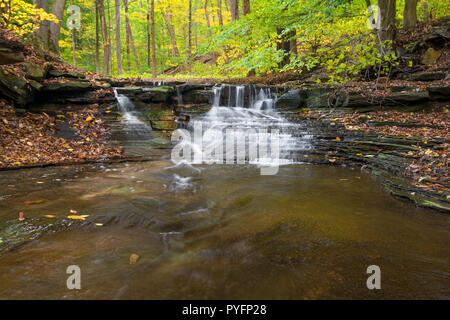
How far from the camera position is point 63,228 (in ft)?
10.1

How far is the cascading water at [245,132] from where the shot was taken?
24.7 ft

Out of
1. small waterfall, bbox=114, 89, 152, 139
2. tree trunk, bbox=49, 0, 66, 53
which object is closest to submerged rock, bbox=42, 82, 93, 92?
small waterfall, bbox=114, 89, 152, 139

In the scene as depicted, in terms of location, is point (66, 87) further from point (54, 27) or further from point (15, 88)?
point (54, 27)

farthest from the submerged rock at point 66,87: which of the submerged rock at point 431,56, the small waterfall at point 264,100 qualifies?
the submerged rock at point 431,56

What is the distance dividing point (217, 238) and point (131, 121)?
7.47 m

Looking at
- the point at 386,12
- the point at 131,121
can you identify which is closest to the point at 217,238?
the point at 131,121

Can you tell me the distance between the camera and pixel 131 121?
9.22 meters

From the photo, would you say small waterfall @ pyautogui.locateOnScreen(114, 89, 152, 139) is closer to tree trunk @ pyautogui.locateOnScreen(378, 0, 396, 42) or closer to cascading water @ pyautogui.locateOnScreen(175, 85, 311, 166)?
cascading water @ pyautogui.locateOnScreen(175, 85, 311, 166)

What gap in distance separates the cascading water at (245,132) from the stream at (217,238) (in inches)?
78.7

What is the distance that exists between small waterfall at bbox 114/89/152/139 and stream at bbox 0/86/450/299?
128 inches

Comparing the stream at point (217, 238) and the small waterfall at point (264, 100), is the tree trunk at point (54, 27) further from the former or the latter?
the small waterfall at point (264, 100)

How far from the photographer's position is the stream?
2.13 m

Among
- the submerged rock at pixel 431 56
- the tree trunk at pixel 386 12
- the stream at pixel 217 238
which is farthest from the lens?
the submerged rock at pixel 431 56
